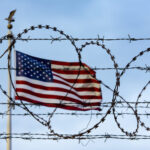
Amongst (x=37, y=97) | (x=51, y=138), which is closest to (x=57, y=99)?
(x=37, y=97)

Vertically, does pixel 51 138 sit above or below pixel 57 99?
below

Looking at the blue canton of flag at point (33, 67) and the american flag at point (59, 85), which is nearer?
the american flag at point (59, 85)

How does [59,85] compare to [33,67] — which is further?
[33,67]

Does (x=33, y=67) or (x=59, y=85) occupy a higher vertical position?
(x=33, y=67)

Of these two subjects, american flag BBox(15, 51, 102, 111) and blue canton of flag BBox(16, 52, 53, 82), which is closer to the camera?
american flag BBox(15, 51, 102, 111)

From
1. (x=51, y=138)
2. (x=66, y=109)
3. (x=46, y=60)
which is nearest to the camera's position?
(x=51, y=138)

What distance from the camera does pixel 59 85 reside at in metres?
14.4

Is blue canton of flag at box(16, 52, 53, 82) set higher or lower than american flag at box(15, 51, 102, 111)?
higher

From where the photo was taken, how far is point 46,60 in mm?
14773

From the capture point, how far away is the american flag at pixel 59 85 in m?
14.1

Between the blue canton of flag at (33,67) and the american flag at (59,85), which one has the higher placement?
the blue canton of flag at (33,67)

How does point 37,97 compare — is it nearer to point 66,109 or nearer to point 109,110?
point 66,109

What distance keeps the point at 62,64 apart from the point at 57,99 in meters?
1.00

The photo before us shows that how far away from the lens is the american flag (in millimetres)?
14094
